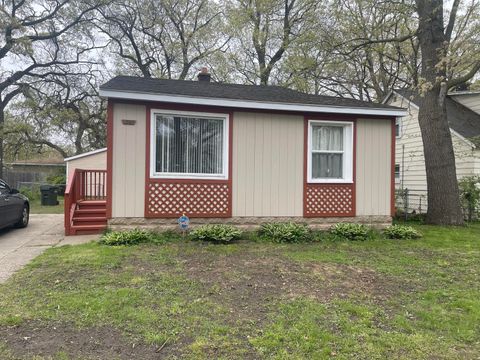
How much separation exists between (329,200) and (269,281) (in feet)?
13.4

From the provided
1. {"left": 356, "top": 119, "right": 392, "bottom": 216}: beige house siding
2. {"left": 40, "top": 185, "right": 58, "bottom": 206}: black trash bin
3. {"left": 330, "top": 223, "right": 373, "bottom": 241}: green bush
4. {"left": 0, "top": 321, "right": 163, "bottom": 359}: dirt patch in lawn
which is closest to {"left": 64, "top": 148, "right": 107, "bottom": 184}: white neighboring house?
{"left": 40, "top": 185, "right": 58, "bottom": 206}: black trash bin

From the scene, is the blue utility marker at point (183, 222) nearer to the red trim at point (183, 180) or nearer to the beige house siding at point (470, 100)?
the red trim at point (183, 180)

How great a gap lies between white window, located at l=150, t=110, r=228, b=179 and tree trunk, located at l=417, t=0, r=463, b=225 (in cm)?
622

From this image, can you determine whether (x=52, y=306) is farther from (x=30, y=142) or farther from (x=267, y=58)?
(x=30, y=142)

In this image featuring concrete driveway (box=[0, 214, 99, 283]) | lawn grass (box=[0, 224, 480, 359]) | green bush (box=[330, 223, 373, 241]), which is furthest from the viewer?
green bush (box=[330, 223, 373, 241])

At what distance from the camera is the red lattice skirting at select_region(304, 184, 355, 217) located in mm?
8156

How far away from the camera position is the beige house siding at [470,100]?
1570cm

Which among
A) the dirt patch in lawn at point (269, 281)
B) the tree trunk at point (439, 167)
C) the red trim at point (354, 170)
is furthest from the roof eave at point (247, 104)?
the dirt patch in lawn at point (269, 281)

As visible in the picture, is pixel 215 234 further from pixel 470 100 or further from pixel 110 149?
pixel 470 100

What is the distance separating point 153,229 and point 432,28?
9346 mm

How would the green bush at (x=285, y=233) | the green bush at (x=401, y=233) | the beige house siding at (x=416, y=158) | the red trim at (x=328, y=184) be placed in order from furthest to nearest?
the beige house siding at (x=416, y=158), the red trim at (x=328, y=184), the green bush at (x=401, y=233), the green bush at (x=285, y=233)

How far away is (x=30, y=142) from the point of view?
21859 millimetres

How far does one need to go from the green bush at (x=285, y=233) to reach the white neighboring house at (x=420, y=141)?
7.49m

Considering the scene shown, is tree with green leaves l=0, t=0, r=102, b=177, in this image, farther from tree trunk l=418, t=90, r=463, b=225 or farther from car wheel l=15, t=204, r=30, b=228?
tree trunk l=418, t=90, r=463, b=225
